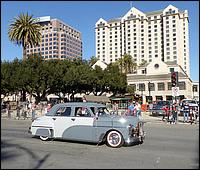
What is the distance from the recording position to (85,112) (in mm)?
12195

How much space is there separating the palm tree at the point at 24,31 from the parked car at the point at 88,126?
4310 centimetres

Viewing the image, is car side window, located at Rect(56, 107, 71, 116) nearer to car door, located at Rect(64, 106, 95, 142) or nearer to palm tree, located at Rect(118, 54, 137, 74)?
car door, located at Rect(64, 106, 95, 142)

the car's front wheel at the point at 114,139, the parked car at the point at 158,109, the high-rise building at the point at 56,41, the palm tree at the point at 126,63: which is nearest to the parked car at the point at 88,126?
the car's front wheel at the point at 114,139

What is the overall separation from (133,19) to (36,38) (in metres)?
121

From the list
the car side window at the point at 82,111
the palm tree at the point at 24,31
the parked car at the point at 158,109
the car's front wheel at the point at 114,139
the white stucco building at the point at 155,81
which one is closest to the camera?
the car's front wheel at the point at 114,139

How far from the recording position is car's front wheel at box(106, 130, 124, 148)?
37.1ft

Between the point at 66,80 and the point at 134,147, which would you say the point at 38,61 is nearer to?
the point at 66,80

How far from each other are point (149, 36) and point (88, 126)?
162 m

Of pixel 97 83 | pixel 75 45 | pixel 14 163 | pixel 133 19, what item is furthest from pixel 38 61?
pixel 75 45

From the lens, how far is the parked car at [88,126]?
11.4 m

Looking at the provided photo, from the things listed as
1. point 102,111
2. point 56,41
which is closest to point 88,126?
point 102,111

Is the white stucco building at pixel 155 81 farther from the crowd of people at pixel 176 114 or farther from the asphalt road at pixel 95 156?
the asphalt road at pixel 95 156

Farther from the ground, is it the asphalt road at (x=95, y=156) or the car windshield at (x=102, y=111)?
the car windshield at (x=102, y=111)

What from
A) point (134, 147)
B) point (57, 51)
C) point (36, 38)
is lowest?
point (134, 147)
